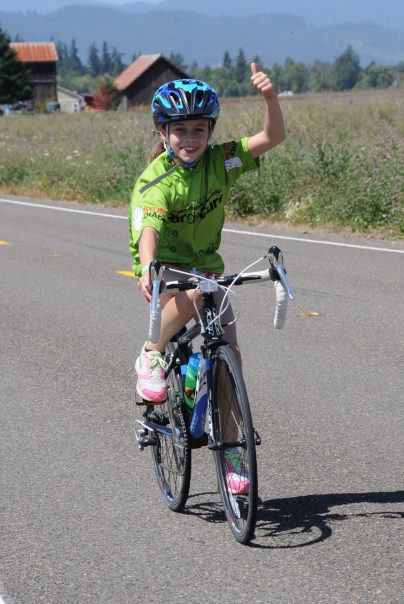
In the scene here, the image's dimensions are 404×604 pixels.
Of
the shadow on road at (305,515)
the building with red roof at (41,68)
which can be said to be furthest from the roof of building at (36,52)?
the shadow on road at (305,515)

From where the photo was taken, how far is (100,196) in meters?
20.0

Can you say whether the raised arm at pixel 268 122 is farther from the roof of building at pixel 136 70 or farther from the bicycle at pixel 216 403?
the roof of building at pixel 136 70

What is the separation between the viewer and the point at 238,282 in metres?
3.73

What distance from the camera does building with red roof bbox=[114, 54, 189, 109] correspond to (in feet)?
373

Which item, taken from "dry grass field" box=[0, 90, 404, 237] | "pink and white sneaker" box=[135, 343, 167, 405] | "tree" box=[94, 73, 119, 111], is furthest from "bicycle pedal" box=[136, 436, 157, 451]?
"tree" box=[94, 73, 119, 111]

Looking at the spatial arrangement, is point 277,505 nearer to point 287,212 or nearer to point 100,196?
point 287,212

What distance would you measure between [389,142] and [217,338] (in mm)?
14433

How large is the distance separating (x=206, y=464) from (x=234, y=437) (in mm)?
1175

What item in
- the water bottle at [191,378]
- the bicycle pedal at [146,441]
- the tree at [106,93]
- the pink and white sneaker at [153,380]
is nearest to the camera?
the water bottle at [191,378]

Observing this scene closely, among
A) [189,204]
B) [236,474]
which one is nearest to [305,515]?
[236,474]

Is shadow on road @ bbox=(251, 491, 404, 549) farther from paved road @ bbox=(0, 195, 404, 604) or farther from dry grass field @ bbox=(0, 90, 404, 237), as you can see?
dry grass field @ bbox=(0, 90, 404, 237)

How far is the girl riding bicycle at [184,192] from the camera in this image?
389cm

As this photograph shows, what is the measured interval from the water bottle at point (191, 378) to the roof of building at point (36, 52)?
133 meters

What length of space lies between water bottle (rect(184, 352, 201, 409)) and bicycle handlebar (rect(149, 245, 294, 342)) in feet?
1.29
